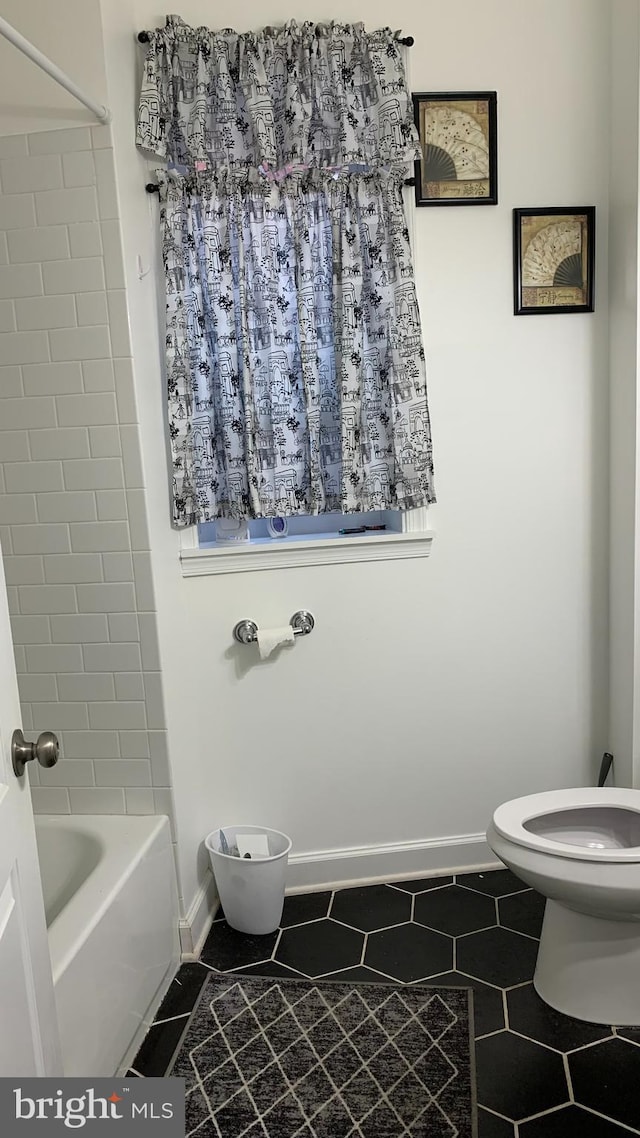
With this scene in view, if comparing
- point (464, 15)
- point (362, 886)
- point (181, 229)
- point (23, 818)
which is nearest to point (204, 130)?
point (181, 229)

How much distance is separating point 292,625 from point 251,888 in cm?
76

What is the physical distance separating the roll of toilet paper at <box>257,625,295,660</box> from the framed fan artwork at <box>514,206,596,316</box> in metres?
1.17

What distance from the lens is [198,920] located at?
2566 mm

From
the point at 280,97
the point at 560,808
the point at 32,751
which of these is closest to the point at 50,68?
the point at 280,97

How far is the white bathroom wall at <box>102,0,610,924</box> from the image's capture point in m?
2.51

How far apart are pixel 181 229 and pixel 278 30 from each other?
0.60m

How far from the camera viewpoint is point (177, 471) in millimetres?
2508

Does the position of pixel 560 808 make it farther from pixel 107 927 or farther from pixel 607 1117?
pixel 107 927

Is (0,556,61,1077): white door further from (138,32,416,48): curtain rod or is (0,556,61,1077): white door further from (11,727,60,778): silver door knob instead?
(138,32,416,48): curtain rod

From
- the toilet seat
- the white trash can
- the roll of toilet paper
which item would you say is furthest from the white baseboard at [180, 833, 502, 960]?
the roll of toilet paper

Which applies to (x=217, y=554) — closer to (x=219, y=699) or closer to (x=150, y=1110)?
(x=219, y=699)

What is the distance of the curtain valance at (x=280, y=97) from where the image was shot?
2381 millimetres

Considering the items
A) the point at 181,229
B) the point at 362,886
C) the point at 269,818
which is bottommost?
the point at 362,886

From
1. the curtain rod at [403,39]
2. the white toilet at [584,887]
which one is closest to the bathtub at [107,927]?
the white toilet at [584,887]
